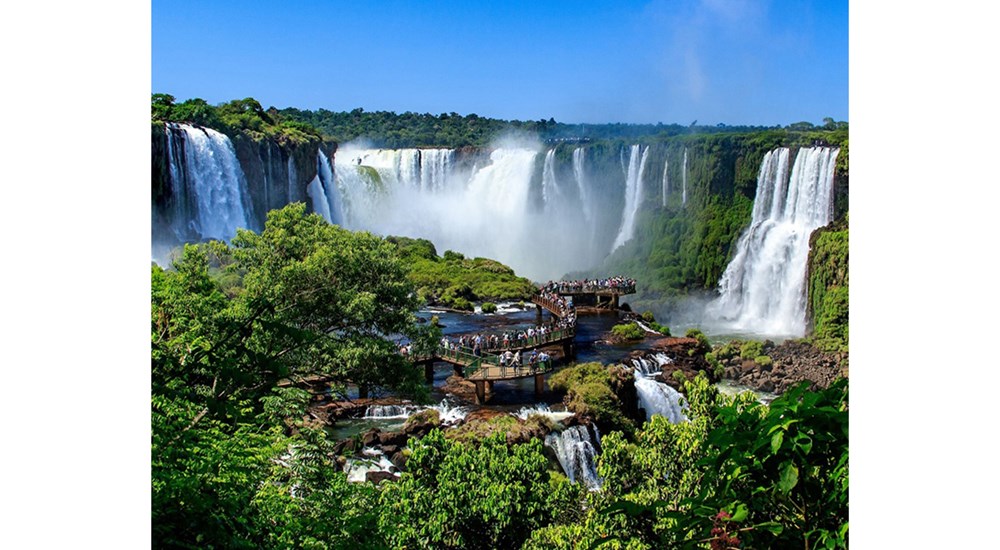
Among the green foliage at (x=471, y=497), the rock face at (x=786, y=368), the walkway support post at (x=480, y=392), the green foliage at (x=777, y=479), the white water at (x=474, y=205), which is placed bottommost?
the green foliage at (x=471, y=497)

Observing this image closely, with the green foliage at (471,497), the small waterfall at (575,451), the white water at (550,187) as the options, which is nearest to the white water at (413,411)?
the small waterfall at (575,451)

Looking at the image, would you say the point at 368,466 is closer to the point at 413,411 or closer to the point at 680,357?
the point at 413,411

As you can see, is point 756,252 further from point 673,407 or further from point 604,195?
point 604,195

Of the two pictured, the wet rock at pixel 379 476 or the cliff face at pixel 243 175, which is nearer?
the wet rock at pixel 379 476

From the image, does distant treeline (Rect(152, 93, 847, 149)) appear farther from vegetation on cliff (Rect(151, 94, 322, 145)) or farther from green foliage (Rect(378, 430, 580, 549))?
green foliage (Rect(378, 430, 580, 549))

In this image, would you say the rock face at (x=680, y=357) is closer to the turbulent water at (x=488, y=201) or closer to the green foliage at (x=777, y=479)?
the turbulent water at (x=488, y=201)

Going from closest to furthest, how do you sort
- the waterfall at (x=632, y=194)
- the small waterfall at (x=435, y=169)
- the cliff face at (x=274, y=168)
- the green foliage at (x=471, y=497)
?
the green foliage at (x=471, y=497)
the cliff face at (x=274, y=168)
the waterfall at (x=632, y=194)
the small waterfall at (x=435, y=169)
